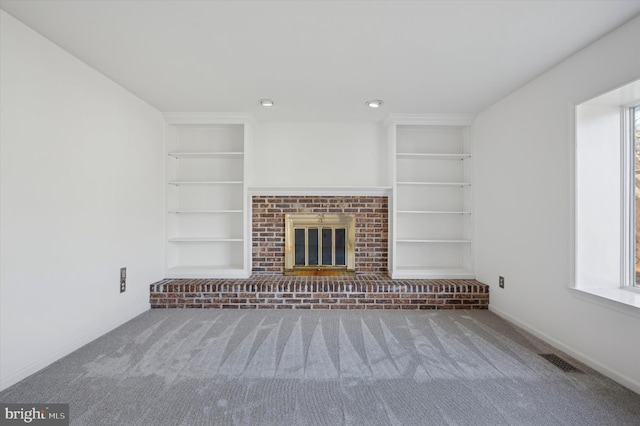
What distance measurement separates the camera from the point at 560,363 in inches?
Result: 80.5

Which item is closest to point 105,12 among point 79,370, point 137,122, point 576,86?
point 137,122

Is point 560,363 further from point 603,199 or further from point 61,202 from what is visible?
point 61,202

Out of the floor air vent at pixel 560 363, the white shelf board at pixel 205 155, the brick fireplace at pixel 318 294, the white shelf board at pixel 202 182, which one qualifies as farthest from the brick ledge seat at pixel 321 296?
the white shelf board at pixel 205 155

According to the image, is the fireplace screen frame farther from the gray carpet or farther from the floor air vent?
the floor air vent

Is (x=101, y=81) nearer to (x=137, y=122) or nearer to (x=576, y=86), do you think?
(x=137, y=122)

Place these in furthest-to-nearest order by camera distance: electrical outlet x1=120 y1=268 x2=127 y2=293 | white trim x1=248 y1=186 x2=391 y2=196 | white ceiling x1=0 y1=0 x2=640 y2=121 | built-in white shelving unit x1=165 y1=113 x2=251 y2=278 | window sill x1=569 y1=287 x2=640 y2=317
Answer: built-in white shelving unit x1=165 y1=113 x2=251 y2=278, white trim x1=248 y1=186 x2=391 y2=196, electrical outlet x1=120 y1=268 x2=127 y2=293, window sill x1=569 y1=287 x2=640 y2=317, white ceiling x1=0 y1=0 x2=640 y2=121

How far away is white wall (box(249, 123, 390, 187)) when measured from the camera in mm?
3760

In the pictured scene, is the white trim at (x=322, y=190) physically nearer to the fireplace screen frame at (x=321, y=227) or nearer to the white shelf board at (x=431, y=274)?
the fireplace screen frame at (x=321, y=227)

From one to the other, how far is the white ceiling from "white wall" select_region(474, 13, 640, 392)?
0.63 ft

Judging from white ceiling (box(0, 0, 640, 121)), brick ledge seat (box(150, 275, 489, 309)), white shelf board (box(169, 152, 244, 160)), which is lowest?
brick ledge seat (box(150, 275, 489, 309))

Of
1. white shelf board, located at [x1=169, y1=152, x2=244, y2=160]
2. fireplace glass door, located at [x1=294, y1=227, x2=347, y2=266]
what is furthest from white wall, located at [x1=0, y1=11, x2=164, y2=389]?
fireplace glass door, located at [x1=294, y1=227, x2=347, y2=266]

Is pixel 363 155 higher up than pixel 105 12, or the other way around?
pixel 105 12

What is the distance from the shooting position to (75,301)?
87.4 inches

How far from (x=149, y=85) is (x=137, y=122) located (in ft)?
1.63
